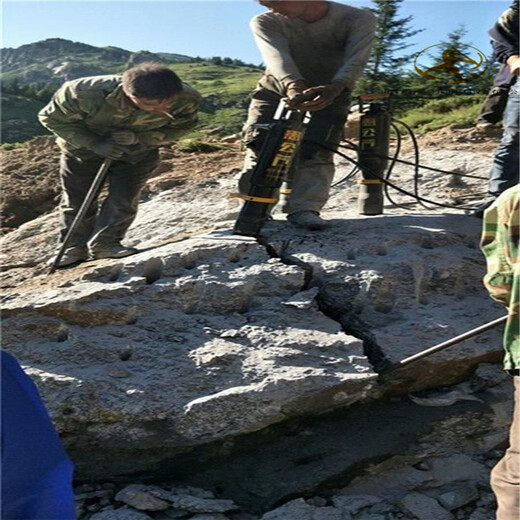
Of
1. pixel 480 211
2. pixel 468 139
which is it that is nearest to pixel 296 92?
pixel 480 211

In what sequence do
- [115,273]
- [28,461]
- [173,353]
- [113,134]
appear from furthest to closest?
1. [113,134]
2. [115,273]
3. [173,353]
4. [28,461]

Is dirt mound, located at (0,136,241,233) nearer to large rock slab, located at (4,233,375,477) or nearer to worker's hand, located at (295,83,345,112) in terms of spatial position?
worker's hand, located at (295,83,345,112)

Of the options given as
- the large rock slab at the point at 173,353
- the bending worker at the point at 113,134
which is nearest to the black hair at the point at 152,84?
the bending worker at the point at 113,134

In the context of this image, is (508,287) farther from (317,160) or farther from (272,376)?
(317,160)

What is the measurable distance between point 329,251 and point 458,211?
120 cm

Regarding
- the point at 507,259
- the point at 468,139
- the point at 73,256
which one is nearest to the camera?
the point at 507,259

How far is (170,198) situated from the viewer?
5.22 metres

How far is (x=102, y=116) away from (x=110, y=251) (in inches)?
30.0

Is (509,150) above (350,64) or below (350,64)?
below

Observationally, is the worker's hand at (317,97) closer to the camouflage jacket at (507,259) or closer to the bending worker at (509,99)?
the bending worker at (509,99)

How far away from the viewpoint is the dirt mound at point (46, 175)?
18.6 feet

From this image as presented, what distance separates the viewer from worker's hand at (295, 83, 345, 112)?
3662mm

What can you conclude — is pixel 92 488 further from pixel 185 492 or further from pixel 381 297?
pixel 381 297

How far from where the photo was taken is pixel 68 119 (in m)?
3.75
